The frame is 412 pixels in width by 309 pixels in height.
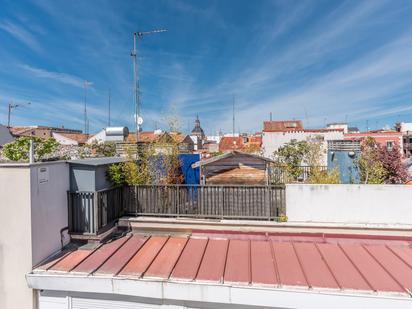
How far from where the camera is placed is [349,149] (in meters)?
8.30

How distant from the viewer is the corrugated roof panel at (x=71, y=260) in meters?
4.47

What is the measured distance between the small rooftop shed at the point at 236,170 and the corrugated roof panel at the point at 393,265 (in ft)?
10.0

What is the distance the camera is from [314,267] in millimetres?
4312

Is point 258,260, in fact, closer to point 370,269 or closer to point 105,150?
point 370,269

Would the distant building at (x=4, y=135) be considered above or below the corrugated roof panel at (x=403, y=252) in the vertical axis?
above

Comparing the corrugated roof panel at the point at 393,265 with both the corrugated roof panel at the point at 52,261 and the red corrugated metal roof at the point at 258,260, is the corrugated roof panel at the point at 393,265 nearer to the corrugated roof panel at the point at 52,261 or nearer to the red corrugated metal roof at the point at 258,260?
the red corrugated metal roof at the point at 258,260

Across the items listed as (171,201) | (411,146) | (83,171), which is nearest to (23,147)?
(83,171)

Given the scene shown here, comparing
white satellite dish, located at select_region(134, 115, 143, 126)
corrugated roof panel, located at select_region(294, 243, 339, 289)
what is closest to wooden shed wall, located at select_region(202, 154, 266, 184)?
corrugated roof panel, located at select_region(294, 243, 339, 289)

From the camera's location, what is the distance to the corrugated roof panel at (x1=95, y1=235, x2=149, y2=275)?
4340 millimetres

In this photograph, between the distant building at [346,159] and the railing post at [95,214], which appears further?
the distant building at [346,159]

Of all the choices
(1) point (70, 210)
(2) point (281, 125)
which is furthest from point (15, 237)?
(2) point (281, 125)

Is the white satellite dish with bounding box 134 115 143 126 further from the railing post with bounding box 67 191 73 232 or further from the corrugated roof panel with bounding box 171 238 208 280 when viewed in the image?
the corrugated roof panel with bounding box 171 238 208 280

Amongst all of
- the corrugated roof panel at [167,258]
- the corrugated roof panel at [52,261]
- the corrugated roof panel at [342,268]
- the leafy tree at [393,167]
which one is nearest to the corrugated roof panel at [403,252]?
the corrugated roof panel at [342,268]

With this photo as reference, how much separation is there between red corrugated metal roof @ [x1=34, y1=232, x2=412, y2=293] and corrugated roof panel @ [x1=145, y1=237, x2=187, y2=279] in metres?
0.02
